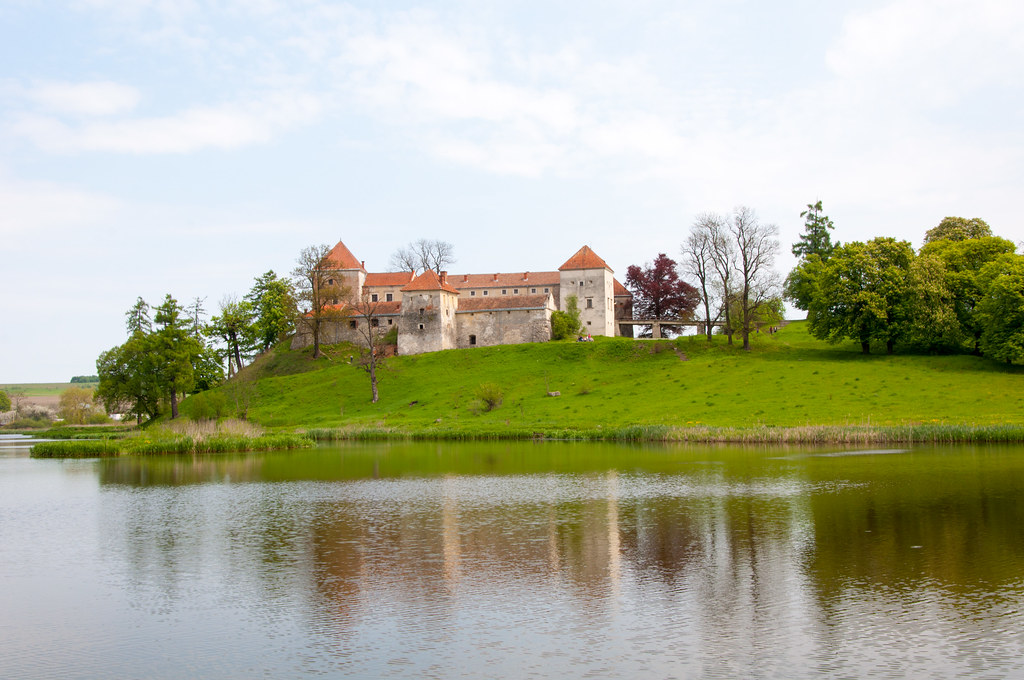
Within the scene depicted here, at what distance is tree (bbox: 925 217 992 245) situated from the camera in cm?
6331

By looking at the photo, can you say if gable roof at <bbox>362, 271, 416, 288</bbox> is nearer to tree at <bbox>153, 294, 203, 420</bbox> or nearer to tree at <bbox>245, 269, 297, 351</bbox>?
tree at <bbox>245, 269, 297, 351</bbox>

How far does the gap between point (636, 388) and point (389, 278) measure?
34.6 metres

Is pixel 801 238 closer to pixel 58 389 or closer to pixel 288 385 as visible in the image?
pixel 288 385

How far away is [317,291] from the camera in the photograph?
67188mm

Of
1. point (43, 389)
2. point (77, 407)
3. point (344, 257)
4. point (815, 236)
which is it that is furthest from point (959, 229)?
point (43, 389)

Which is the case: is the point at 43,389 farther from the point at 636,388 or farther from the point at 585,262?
the point at 636,388

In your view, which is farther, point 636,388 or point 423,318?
point 423,318

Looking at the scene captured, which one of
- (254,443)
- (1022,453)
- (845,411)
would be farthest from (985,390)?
(254,443)

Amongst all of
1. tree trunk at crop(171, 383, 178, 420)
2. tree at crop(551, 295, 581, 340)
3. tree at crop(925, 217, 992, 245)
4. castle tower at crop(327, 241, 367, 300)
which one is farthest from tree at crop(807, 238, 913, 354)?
tree trunk at crop(171, 383, 178, 420)

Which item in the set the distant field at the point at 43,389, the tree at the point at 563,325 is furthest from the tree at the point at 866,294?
the distant field at the point at 43,389

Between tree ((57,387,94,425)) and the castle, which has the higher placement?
the castle

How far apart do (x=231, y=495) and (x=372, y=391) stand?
34.2m

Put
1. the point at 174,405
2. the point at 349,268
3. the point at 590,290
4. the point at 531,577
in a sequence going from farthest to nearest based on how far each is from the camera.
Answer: the point at 349,268 → the point at 590,290 → the point at 174,405 → the point at 531,577

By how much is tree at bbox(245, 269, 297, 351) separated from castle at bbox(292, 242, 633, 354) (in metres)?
1.89
